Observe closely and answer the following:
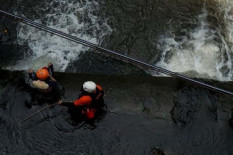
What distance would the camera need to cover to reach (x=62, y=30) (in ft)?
24.4

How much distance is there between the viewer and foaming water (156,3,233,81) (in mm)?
6738

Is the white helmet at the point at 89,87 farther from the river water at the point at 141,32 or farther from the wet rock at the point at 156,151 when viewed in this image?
the river water at the point at 141,32

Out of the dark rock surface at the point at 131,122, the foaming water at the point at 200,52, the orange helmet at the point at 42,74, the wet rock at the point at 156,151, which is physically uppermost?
the foaming water at the point at 200,52

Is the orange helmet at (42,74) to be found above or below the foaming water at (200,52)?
below

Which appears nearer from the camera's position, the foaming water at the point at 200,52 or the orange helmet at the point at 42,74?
the orange helmet at the point at 42,74

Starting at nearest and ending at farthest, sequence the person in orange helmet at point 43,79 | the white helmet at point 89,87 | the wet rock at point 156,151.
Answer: the white helmet at point 89,87 → the wet rock at point 156,151 → the person in orange helmet at point 43,79

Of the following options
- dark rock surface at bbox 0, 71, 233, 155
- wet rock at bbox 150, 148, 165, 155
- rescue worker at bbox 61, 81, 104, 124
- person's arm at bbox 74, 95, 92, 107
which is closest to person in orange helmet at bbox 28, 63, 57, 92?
dark rock surface at bbox 0, 71, 233, 155

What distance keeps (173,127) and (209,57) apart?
259 centimetres

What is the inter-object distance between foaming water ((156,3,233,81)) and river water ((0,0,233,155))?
1.0 inches

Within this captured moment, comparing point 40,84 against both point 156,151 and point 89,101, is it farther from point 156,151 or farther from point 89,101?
point 156,151

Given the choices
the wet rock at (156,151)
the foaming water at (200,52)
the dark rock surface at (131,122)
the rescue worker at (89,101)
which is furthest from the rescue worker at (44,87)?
the foaming water at (200,52)

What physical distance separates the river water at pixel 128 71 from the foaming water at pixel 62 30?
24 millimetres

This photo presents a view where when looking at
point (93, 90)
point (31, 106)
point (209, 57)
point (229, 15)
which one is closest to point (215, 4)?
point (229, 15)

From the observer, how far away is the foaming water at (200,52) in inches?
265
